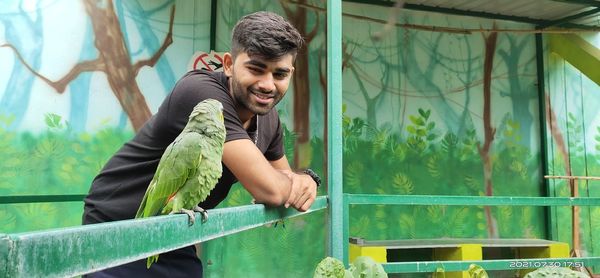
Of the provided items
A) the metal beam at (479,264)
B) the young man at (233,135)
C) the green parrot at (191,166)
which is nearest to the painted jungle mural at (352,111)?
the metal beam at (479,264)

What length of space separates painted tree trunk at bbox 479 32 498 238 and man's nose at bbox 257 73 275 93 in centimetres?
309

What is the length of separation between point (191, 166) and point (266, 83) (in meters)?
0.37

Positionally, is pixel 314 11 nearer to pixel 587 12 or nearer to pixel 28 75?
pixel 28 75

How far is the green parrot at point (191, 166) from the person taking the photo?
92 centimetres

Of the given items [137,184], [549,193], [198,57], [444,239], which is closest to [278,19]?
[137,184]

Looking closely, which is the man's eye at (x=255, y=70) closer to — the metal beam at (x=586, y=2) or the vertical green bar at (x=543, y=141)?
the metal beam at (x=586, y=2)

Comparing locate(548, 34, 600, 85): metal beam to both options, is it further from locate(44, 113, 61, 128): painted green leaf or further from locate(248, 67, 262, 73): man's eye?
locate(44, 113, 61, 128): painted green leaf

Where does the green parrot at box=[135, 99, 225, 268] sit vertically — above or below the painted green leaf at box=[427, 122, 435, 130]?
below

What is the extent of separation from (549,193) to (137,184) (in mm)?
3679

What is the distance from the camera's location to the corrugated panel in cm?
372

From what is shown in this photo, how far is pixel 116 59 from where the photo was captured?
10.1ft

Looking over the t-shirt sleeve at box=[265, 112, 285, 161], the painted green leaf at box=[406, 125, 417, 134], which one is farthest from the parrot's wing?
the painted green leaf at box=[406, 125, 417, 134]

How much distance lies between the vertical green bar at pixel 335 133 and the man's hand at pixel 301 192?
39 centimetres

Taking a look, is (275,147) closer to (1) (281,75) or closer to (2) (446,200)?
(1) (281,75)
